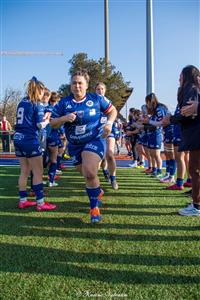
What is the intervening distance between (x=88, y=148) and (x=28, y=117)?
118cm

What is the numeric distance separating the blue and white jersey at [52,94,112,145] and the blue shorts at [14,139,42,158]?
65 cm

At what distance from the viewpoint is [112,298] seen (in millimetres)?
2291

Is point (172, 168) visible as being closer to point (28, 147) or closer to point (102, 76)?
point (28, 147)

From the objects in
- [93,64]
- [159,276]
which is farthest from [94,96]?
[93,64]

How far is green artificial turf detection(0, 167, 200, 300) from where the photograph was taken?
7.98ft

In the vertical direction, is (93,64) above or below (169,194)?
above

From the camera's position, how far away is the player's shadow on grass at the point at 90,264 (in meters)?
2.59

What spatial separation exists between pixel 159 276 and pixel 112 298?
0.52 metres

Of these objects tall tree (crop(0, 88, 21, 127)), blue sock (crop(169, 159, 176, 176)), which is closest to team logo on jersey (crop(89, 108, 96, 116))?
blue sock (crop(169, 159, 176, 176))

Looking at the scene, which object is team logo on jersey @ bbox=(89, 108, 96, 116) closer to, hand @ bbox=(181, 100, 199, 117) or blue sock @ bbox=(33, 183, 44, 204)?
hand @ bbox=(181, 100, 199, 117)

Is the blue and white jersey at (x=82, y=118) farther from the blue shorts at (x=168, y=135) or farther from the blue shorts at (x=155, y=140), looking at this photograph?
the blue shorts at (x=155, y=140)

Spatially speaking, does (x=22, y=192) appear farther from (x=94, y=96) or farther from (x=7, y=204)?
(x=94, y=96)

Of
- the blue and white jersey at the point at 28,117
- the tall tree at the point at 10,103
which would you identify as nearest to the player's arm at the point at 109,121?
the blue and white jersey at the point at 28,117

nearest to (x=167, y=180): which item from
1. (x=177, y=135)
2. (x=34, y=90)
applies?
(x=177, y=135)
